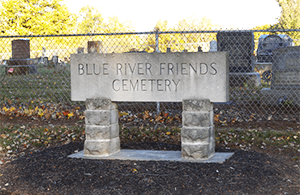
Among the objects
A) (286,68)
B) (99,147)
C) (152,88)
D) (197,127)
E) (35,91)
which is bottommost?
(99,147)

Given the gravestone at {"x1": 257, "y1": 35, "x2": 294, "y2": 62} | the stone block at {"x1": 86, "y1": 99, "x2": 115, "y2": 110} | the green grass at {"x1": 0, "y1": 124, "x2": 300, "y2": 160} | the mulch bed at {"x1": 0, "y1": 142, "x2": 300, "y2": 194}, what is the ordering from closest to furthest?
the mulch bed at {"x1": 0, "y1": 142, "x2": 300, "y2": 194}, the stone block at {"x1": 86, "y1": 99, "x2": 115, "y2": 110}, the green grass at {"x1": 0, "y1": 124, "x2": 300, "y2": 160}, the gravestone at {"x1": 257, "y1": 35, "x2": 294, "y2": 62}

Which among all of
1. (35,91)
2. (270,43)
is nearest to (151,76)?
(35,91)

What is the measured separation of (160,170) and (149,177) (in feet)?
0.69

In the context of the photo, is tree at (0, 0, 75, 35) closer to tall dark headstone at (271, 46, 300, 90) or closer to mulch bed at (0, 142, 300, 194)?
tall dark headstone at (271, 46, 300, 90)

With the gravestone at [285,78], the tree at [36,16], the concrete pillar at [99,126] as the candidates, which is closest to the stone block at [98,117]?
the concrete pillar at [99,126]

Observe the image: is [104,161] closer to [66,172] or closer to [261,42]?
[66,172]

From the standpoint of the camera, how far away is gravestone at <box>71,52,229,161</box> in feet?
13.2

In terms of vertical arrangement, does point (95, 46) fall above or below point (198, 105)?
above

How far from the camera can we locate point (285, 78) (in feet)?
25.0

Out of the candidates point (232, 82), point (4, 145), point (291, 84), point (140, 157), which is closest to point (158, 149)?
point (140, 157)

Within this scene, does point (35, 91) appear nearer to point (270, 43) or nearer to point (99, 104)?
point (99, 104)

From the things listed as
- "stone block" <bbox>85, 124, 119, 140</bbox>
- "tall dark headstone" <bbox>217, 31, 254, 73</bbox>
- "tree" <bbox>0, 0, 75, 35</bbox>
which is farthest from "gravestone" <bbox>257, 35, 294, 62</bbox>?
"tree" <bbox>0, 0, 75, 35</bbox>

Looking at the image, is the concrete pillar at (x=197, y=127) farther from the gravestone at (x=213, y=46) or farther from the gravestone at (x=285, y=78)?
the gravestone at (x=213, y=46)

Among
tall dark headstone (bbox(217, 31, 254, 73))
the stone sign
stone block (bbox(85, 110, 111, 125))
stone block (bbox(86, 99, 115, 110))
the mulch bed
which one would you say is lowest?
the mulch bed
